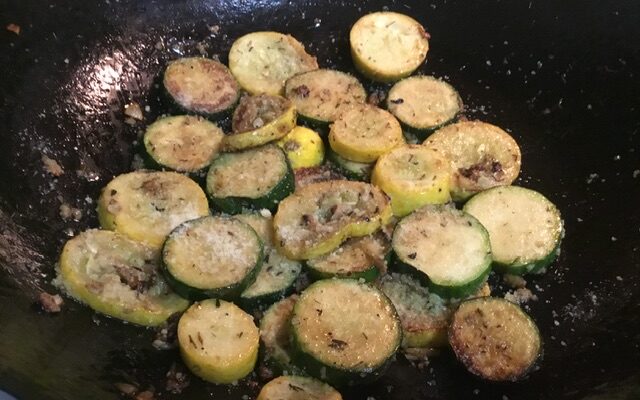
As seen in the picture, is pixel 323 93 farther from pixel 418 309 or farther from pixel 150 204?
pixel 418 309

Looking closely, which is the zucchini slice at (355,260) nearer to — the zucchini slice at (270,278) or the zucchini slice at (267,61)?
the zucchini slice at (270,278)

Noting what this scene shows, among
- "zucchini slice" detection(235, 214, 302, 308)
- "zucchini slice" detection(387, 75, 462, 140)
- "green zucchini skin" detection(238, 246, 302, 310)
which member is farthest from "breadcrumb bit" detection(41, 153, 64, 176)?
"zucchini slice" detection(387, 75, 462, 140)

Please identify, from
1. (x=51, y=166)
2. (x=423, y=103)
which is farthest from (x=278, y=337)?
(x=423, y=103)

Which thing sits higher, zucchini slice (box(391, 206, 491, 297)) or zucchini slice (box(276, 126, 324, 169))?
zucchini slice (box(276, 126, 324, 169))

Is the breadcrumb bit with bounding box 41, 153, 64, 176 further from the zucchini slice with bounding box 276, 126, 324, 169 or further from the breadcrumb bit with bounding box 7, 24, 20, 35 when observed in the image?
the zucchini slice with bounding box 276, 126, 324, 169

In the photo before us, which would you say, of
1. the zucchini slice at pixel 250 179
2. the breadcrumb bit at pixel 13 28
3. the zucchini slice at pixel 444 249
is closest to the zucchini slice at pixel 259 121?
the zucchini slice at pixel 250 179

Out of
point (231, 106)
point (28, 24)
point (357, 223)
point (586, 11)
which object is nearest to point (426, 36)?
point (586, 11)

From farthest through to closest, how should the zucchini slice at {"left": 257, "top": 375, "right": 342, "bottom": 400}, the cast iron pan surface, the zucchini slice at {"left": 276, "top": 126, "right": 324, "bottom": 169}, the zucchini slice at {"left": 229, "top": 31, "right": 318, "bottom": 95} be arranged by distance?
the zucchini slice at {"left": 229, "top": 31, "right": 318, "bottom": 95} < the zucchini slice at {"left": 276, "top": 126, "right": 324, "bottom": 169} < the cast iron pan surface < the zucchini slice at {"left": 257, "top": 375, "right": 342, "bottom": 400}
